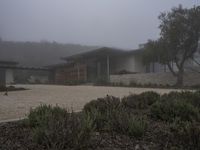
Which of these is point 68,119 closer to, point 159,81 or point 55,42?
point 159,81

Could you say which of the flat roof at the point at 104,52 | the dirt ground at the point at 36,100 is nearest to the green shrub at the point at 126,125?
the dirt ground at the point at 36,100

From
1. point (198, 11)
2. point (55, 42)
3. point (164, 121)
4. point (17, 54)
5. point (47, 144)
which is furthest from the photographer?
point (55, 42)

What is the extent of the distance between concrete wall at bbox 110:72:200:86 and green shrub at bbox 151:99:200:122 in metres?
25.1

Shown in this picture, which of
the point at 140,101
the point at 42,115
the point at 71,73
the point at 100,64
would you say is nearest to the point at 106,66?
the point at 100,64

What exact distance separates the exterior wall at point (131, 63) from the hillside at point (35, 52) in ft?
110

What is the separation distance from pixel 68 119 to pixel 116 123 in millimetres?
1101

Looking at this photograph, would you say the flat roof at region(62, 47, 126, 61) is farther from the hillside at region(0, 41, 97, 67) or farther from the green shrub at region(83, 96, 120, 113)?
the green shrub at region(83, 96, 120, 113)

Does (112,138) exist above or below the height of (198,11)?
below

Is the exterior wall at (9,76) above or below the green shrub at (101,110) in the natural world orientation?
above

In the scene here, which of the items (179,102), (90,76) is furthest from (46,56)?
(179,102)

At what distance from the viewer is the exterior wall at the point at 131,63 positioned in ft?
148

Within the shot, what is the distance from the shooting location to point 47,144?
5434 mm

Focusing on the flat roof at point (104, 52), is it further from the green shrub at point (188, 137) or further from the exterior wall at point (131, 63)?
the green shrub at point (188, 137)

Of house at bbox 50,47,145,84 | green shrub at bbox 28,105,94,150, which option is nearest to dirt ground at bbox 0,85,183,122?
green shrub at bbox 28,105,94,150
